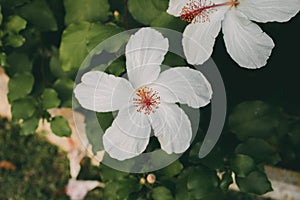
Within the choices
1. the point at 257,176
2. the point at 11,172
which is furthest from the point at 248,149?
the point at 11,172

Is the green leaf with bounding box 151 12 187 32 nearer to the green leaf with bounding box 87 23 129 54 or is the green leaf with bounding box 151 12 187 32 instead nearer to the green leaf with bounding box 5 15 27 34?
the green leaf with bounding box 87 23 129 54

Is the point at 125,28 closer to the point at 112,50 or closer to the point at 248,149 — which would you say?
the point at 112,50

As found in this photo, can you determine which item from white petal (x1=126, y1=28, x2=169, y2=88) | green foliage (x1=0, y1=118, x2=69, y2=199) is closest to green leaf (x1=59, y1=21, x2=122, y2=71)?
white petal (x1=126, y1=28, x2=169, y2=88)

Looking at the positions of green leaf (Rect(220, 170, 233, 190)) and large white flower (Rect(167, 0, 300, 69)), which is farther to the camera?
green leaf (Rect(220, 170, 233, 190))

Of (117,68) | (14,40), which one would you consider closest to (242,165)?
(117,68)

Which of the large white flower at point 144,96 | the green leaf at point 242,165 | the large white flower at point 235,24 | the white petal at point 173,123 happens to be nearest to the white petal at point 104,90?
the large white flower at point 144,96

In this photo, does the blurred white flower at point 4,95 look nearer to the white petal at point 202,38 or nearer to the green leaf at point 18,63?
the green leaf at point 18,63
